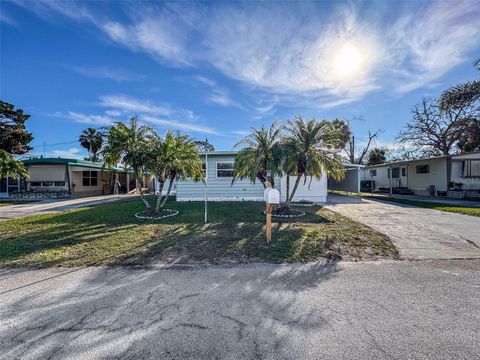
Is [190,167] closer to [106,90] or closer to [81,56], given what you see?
[81,56]

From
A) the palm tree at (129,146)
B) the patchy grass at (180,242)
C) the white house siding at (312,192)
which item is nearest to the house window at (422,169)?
the white house siding at (312,192)

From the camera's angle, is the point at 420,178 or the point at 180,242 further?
the point at 420,178

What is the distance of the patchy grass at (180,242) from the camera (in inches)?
177

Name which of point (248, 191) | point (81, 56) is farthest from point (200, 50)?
point (248, 191)

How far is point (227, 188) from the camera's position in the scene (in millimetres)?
13695

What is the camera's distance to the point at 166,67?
10.5 m

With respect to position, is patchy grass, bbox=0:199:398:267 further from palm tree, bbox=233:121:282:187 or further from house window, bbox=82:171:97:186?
house window, bbox=82:171:97:186

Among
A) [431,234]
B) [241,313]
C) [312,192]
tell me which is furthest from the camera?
[312,192]

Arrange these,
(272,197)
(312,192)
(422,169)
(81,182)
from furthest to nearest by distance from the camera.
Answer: (81,182), (422,169), (312,192), (272,197)

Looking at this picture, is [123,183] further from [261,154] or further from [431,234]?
[431,234]

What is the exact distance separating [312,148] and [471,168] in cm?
1659

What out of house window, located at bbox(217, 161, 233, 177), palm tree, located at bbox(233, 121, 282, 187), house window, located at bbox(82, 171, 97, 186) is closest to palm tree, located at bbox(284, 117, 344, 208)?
palm tree, located at bbox(233, 121, 282, 187)

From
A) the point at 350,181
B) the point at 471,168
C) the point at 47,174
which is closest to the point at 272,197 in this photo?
the point at 350,181

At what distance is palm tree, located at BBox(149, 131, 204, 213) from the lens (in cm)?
812
